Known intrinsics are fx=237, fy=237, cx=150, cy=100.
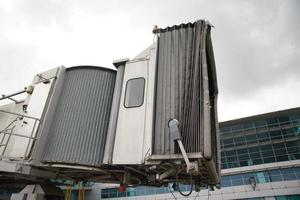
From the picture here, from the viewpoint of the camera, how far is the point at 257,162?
116 ft

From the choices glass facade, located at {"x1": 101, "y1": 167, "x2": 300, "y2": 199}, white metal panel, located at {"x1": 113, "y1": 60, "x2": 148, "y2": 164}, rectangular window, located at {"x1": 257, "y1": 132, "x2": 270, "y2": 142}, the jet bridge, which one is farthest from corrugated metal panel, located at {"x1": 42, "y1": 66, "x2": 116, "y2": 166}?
rectangular window, located at {"x1": 257, "y1": 132, "x2": 270, "y2": 142}

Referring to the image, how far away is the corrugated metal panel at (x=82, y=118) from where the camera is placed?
652cm

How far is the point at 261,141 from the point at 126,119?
121 feet

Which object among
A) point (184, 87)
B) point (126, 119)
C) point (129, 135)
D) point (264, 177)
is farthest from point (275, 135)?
point (129, 135)

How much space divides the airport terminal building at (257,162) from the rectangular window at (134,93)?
29340 millimetres

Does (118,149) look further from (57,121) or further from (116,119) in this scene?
(57,121)

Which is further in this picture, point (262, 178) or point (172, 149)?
point (262, 178)

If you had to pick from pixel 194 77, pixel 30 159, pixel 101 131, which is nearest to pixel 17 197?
pixel 30 159

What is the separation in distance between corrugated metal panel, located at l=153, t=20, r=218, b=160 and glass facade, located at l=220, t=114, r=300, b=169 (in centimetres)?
3348

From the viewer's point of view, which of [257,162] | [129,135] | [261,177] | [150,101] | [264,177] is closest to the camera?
[129,135]

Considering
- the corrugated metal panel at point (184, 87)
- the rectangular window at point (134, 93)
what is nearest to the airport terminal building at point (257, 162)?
the rectangular window at point (134, 93)

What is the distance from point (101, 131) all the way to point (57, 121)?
4.70ft

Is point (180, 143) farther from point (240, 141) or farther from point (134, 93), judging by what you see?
point (240, 141)

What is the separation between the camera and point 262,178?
32719 millimetres
